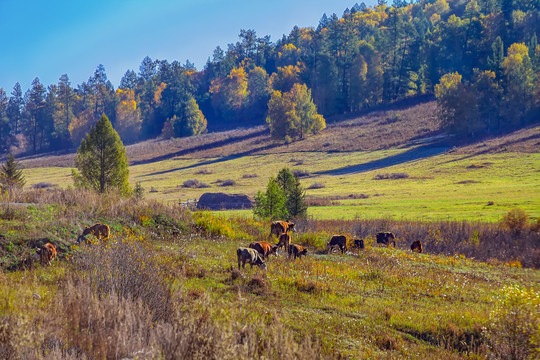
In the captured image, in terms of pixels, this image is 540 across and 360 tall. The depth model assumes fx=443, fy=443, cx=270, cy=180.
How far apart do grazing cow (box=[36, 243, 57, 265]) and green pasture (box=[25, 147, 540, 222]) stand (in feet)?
65.9

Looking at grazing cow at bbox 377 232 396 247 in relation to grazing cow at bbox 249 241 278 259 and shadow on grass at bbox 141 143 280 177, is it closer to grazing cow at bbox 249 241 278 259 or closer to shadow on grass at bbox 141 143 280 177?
grazing cow at bbox 249 241 278 259

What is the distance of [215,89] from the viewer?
167000 mm

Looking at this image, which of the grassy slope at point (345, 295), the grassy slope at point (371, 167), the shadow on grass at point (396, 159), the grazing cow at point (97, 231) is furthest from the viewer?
the shadow on grass at point (396, 159)

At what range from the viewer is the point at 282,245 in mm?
17250

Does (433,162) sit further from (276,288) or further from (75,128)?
(75,128)

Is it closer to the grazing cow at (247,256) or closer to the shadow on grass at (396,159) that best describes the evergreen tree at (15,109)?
the shadow on grass at (396,159)

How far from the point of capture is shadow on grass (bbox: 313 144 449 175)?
250 ft

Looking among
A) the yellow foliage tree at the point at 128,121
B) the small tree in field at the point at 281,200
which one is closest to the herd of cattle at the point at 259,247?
the small tree in field at the point at 281,200

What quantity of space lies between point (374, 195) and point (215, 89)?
407 ft

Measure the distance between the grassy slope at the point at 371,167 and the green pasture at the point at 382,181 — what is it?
0.11 m

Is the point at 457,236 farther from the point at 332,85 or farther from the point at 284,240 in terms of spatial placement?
the point at 332,85

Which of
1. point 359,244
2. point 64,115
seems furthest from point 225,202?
point 64,115

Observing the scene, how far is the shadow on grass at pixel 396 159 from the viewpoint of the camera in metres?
76.1

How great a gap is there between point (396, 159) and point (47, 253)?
73.7 meters
